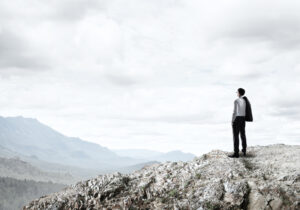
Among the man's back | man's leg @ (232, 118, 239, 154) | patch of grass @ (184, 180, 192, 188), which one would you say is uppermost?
the man's back

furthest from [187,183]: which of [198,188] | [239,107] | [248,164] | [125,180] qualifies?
[239,107]

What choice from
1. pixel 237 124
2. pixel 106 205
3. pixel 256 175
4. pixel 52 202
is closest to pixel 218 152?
pixel 237 124

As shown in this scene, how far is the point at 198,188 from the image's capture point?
1684 centimetres

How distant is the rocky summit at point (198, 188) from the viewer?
15.6m

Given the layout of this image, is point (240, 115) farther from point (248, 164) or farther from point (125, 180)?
point (125, 180)

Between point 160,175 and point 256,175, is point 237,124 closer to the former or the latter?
point 256,175

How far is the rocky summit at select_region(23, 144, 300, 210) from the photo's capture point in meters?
15.6

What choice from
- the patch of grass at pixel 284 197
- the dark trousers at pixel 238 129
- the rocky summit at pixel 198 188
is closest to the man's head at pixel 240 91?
the dark trousers at pixel 238 129

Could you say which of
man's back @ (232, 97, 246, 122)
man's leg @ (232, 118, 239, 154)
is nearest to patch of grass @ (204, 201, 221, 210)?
man's leg @ (232, 118, 239, 154)

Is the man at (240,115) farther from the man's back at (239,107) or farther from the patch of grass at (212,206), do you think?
the patch of grass at (212,206)

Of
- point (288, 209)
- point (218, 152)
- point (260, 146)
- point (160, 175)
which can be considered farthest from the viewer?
point (260, 146)

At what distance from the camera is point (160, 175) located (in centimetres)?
1895

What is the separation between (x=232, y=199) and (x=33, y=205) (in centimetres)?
1088

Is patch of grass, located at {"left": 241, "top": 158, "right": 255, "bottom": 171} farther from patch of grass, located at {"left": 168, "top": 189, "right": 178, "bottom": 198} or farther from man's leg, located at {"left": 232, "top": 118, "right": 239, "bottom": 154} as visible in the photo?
patch of grass, located at {"left": 168, "top": 189, "right": 178, "bottom": 198}
